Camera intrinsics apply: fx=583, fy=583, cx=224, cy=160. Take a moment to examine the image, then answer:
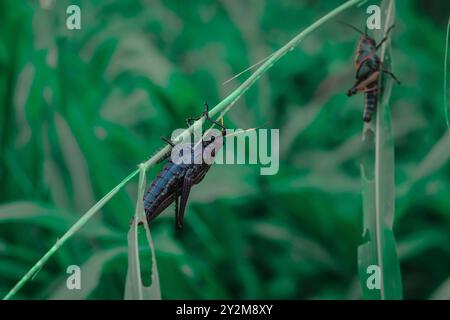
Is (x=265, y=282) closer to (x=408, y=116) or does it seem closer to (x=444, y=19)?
(x=408, y=116)

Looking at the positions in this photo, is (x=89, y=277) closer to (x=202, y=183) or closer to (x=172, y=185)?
(x=202, y=183)

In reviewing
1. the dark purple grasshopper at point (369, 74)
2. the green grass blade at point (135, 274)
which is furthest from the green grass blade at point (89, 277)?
the dark purple grasshopper at point (369, 74)

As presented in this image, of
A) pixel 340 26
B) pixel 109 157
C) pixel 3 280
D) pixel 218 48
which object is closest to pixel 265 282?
pixel 109 157

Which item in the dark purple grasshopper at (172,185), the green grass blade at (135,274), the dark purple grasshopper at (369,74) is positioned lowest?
the green grass blade at (135,274)

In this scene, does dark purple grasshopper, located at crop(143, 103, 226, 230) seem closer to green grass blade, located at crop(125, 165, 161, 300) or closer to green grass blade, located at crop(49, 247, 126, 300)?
green grass blade, located at crop(125, 165, 161, 300)

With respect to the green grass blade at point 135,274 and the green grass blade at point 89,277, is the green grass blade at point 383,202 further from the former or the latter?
the green grass blade at point 89,277
